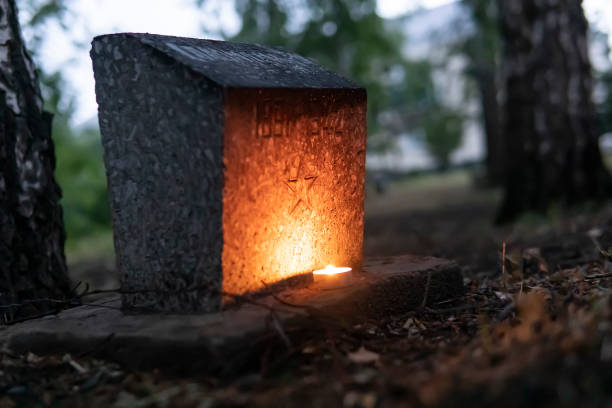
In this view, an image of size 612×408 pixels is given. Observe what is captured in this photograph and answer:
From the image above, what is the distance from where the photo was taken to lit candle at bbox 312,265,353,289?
9.54ft

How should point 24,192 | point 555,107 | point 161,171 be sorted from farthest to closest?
1. point 555,107
2. point 24,192
3. point 161,171

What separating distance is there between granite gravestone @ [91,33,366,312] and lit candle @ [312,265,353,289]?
0.23ft

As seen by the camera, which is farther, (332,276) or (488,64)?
(488,64)

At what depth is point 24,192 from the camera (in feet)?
11.2

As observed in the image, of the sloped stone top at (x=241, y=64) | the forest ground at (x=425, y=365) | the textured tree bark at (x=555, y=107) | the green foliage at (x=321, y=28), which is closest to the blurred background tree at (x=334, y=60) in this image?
the green foliage at (x=321, y=28)

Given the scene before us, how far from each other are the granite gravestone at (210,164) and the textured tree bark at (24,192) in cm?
75

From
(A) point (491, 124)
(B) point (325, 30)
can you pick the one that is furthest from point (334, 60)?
(A) point (491, 124)

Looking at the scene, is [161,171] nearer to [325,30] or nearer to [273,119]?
[273,119]

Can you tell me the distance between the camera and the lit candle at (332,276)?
2.91 m

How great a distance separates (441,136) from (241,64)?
21003 mm

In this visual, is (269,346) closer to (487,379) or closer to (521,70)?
(487,379)

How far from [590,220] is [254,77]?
4.27 m

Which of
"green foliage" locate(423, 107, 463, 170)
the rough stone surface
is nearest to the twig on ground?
the rough stone surface

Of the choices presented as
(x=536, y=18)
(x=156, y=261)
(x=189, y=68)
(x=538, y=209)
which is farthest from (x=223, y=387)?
(x=536, y=18)
